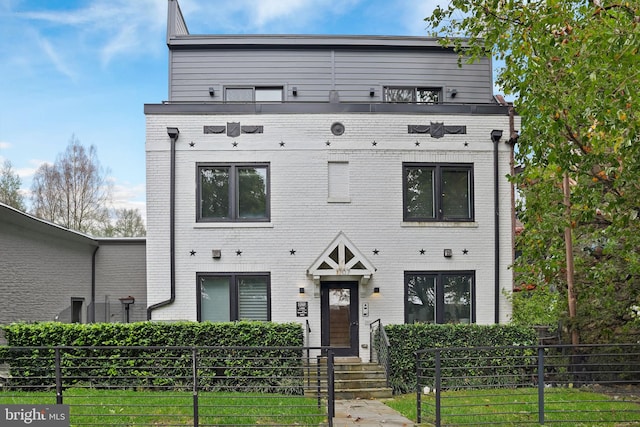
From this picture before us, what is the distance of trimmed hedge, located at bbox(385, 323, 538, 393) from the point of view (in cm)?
1323

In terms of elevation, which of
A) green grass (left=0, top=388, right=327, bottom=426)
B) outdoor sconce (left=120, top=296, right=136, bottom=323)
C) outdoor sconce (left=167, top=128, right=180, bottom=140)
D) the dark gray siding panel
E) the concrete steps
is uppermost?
the dark gray siding panel

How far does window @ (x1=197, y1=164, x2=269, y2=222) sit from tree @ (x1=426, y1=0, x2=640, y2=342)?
5.33 metres

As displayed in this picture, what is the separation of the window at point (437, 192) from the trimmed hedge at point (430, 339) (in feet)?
8.88

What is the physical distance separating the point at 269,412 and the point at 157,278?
585 cm

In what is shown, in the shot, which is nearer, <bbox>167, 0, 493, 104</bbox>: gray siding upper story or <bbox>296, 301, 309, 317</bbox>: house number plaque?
<bbox>296, 301, 309, 317</bbox>: house number plaque

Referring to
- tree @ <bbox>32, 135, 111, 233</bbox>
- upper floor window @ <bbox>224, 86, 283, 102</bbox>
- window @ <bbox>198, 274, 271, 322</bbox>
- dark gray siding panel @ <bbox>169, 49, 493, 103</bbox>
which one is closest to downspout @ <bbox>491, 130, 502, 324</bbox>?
dark gray siding panel @ <bbox>169, 49, 493, 103</bbox>

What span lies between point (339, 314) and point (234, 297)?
2506 mm

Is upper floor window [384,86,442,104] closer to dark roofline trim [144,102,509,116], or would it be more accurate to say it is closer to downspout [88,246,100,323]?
dark roofline trim [144,102,509,116]

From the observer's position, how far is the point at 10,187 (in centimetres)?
3064

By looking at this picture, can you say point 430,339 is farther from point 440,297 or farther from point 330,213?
point 330,213

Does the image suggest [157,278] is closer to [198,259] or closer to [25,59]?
[198,259]

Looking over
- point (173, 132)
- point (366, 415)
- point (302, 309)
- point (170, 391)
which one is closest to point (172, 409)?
point (170, 391)

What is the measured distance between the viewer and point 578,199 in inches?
359

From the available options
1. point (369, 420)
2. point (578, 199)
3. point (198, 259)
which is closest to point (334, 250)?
point (198, 259)
